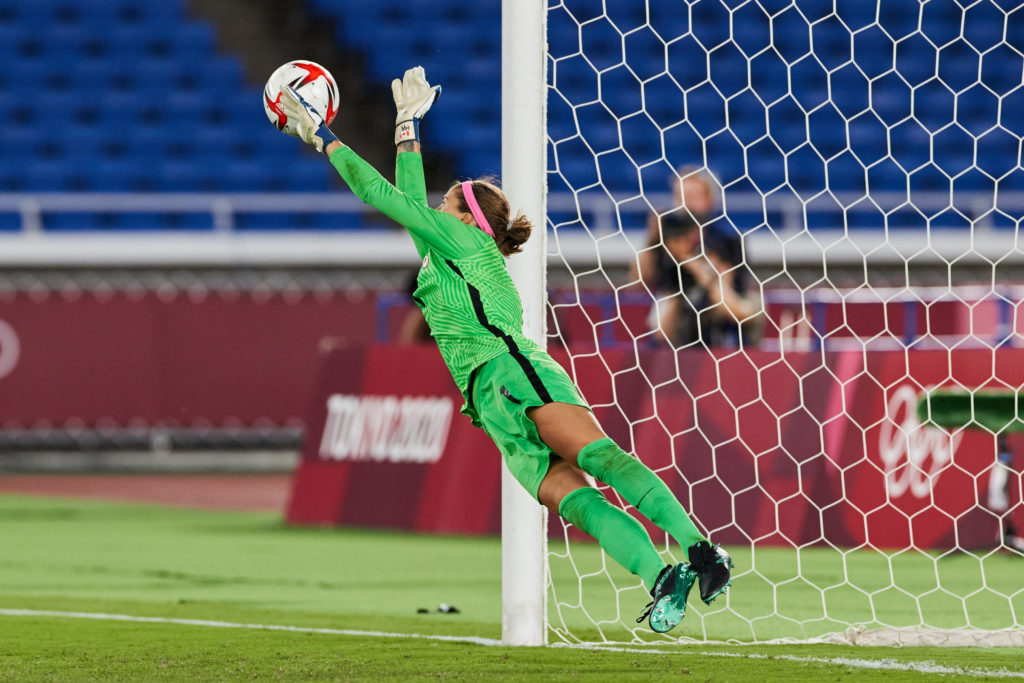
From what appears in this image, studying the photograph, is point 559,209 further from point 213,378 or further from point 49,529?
point 49,529

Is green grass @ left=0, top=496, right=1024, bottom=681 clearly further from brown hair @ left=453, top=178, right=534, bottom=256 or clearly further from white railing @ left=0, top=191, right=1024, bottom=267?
white railing @ left=0, top=191, right=1024, bottom=267

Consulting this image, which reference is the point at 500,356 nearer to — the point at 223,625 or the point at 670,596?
the point at 670,596

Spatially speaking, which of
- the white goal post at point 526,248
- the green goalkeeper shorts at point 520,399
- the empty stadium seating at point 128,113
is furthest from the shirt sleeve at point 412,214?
the empty stadium seating at point 128,113

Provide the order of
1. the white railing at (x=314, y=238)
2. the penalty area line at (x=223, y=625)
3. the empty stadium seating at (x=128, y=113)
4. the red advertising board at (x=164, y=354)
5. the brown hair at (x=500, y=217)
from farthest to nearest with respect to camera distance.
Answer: the empty stadium seating at (x=128, y=113)
the white railing at (x=314, y=238)
the red advertising board at (x=164, y=354)
the penalty area line at (x=223, y=625)
the brown hair at (x=500, y=217)

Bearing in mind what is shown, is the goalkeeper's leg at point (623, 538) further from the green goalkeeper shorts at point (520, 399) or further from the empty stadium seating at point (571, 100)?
the empty stadium seating at point (571, 100)

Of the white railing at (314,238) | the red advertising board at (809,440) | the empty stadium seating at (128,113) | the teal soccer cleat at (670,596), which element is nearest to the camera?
the teal soccer cleat at (670,596)

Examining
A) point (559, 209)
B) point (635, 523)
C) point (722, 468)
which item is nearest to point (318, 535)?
point (722, 468)

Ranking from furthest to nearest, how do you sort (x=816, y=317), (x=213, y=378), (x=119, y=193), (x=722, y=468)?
(x=119, y=193) < (x=213, y=378) < (x=816, y=317) < (x=722, y=468)

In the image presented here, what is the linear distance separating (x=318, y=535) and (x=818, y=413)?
321cm

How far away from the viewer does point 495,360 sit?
5.26m

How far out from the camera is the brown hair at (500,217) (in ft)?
18.0

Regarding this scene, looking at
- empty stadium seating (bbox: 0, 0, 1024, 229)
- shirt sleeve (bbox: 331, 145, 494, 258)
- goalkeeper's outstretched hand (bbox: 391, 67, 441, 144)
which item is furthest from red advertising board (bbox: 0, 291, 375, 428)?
shirt sleeve (bbox: 331, 145, 494, 258)

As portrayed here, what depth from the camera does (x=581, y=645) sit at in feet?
19.3

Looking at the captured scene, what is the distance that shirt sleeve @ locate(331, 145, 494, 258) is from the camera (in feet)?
17.1
